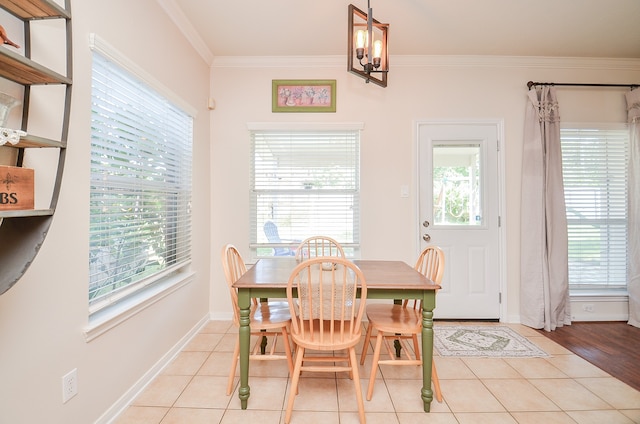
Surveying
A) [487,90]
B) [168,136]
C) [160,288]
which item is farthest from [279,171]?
[487,90]

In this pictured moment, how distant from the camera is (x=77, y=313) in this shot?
1.40 metres

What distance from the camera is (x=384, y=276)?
1.90 metres

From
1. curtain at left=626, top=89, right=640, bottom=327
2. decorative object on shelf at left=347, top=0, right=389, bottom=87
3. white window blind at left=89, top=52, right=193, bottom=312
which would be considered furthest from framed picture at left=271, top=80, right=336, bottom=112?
curtain at left=626, top=89, right=640, bottom=327

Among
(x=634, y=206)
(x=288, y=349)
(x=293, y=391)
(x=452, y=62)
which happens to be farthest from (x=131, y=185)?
(x=634, y=206)

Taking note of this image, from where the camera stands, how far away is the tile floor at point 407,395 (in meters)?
1.65

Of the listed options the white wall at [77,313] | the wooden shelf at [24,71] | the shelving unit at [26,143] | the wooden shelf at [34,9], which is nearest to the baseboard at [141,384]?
the white wall at [77,313]

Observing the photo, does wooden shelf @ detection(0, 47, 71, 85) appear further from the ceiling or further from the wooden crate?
the ceiling

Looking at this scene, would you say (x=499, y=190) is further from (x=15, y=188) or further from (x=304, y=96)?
(x=15, y=188)

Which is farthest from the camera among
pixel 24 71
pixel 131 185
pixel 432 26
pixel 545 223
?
pixel 545 223

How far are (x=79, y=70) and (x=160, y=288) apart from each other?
1445 mm

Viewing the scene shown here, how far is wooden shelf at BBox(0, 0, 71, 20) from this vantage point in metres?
1.03

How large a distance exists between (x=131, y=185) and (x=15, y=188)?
3.14 feet

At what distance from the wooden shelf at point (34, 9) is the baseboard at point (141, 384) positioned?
1.90m

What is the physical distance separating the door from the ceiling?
0.79 m
